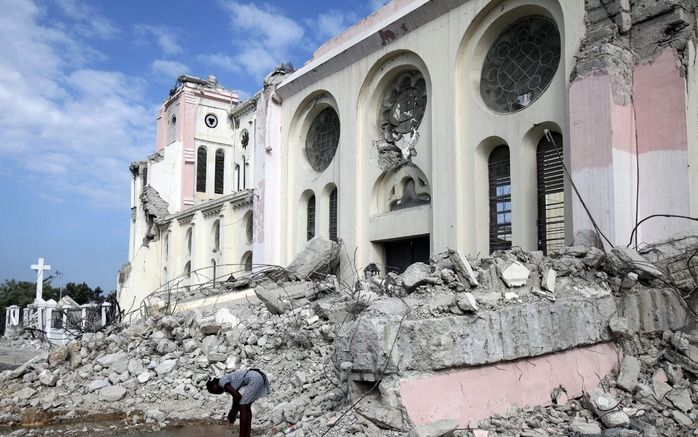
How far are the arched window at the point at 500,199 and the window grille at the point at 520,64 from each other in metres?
0.97

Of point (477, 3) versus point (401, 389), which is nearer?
point (401, 389)

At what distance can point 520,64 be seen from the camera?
38.6 feet

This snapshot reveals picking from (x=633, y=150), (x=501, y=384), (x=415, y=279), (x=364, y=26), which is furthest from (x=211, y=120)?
(x=501, y=384)

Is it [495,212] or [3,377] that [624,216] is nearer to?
[495,212]

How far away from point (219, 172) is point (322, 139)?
51.4 ft

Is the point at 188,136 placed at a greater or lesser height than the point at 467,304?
greater

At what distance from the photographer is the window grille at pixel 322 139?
16797mm

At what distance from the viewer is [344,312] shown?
904 centimetres

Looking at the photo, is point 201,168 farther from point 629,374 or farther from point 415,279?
point 629,374

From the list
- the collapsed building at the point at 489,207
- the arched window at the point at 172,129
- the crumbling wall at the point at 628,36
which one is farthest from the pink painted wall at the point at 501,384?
the arched window at the point at 172,129

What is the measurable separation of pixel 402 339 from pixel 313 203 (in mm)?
12152

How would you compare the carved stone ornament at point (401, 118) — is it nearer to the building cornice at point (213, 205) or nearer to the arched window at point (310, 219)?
the arched window at point (310, 219)

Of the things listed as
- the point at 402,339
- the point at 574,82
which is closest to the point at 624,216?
the point at 574,82

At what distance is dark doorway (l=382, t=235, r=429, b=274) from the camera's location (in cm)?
1356
